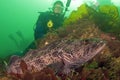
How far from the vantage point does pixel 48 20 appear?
11.5 meters

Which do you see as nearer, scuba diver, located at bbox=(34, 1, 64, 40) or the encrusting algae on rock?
the encrusting algae on rock

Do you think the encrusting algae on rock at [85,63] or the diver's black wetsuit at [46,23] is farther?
the diver's black wetsuit at [46,23]

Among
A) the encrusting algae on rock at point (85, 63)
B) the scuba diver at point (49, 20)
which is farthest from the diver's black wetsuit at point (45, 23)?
the encrusting algae on rock at point (85, 63)

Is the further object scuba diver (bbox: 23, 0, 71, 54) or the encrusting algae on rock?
scuba diver (bbox: 23, 0, 71, 54)

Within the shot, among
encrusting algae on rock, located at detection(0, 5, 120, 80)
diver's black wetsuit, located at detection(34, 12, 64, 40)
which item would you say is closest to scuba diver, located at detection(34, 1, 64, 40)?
diver's black wetsuit, located at detection(34, 12, 64, 40)

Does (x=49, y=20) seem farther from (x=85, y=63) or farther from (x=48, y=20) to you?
(x=85, y=63)

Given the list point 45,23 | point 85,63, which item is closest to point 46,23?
point 45,23

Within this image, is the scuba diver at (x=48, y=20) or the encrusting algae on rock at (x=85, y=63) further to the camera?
the scuba diver at (x=48, y=20)

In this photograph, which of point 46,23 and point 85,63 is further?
point 46,23

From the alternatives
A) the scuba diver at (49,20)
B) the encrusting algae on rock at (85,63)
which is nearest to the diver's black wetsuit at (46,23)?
the scuba diver at (49,20)

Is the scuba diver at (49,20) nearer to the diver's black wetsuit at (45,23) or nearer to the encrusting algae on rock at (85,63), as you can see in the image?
the diver's black wetsuit at (45,23)

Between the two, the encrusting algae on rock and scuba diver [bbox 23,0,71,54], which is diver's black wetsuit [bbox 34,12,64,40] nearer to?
scuba diver [bbox 23,0,71,54]

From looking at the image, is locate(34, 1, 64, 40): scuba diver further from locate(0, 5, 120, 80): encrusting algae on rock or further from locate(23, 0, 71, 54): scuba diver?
locate(0, 5, 120, 80): encrusting algae on rock

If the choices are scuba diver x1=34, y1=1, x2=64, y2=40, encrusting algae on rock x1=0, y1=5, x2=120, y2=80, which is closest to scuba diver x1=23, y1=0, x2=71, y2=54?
scuba diver x1=34, y1=1, x2=64, y2=40
